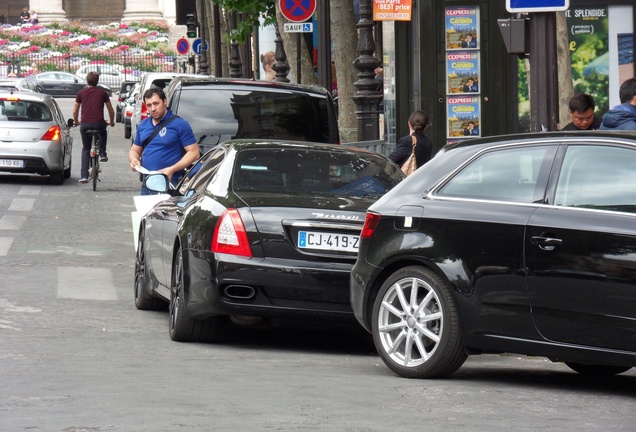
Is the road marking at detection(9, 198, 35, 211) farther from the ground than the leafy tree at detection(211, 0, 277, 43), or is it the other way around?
the leafy tree at detection(211, 0, 277, 43)

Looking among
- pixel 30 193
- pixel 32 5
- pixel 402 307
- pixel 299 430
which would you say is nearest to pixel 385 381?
pixel 402 307

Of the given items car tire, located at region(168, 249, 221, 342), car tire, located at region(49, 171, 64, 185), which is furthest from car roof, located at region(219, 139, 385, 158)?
car tire, located at region(49, 171, 64, 185)

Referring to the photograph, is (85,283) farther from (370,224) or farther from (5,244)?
(370,224)

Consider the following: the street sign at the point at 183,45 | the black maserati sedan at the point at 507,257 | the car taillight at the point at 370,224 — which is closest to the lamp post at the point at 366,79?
the car taillight at the point at 370,224

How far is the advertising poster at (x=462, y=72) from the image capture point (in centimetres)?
2045

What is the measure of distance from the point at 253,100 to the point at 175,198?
351cm

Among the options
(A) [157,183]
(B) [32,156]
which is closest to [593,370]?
(A) [157,183]

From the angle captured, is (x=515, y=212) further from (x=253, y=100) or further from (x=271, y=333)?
(x=253, y=100)

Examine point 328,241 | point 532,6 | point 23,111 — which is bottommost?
point 328,241

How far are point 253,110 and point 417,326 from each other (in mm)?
6637

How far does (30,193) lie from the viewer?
23125 mm

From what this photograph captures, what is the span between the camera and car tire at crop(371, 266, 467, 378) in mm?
8117

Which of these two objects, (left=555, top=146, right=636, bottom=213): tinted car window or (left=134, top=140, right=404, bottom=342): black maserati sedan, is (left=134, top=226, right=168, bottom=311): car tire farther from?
(left=555, top=146, right=636, bottom=213): tinted car window

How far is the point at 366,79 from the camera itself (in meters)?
18.9
